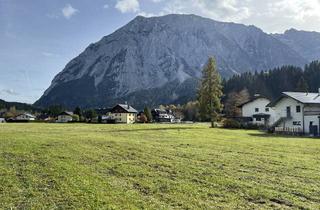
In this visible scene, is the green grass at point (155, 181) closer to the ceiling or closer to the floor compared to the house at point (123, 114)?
closer to the floor

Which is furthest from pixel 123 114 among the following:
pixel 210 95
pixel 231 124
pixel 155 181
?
pixel 155 181

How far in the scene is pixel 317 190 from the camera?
13586 millimetres

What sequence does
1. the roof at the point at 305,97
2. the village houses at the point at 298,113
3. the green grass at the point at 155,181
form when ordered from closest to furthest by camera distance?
the green grass at the point at 155,181 → the village houses at the point at 298,113 → the roof at the point at 305,97

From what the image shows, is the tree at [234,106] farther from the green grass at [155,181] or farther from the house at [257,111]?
the green grass at [155,181]

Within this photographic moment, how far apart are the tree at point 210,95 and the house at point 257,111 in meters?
24.9

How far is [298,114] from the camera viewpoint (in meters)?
63.1

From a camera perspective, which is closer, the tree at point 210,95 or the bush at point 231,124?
the tree at point 210,95

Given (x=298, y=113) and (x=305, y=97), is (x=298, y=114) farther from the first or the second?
(x=305, y=97)

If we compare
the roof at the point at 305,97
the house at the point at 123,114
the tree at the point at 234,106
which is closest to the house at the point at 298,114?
the roof at the point at 305,97

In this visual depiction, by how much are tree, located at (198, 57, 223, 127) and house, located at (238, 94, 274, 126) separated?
24.9 m

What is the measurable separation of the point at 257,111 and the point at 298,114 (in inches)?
1321

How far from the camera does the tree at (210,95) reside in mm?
70125

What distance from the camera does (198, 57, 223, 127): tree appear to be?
7012 centimetres

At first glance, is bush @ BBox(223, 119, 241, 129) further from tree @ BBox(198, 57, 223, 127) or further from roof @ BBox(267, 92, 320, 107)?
roof @ BBox(267, 92, 320, 107)
